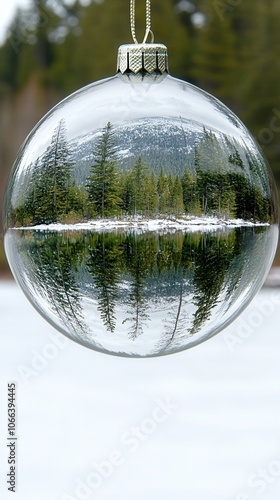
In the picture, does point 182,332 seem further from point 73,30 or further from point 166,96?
point 73,30

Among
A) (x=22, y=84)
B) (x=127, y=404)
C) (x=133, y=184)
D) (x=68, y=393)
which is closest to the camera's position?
(x=133, y=184)

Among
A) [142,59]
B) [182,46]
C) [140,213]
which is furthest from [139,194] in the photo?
[182,46]

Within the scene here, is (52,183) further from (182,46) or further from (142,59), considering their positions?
(182,46)

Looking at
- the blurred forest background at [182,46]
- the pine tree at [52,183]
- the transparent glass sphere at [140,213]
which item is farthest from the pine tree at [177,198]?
the blurred forest background at [182,46]

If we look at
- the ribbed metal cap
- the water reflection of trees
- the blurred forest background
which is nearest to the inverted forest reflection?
the water reflection of trees

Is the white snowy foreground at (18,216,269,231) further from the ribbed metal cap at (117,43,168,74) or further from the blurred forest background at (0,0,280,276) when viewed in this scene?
the blurred forest background at (0,0,280,276)

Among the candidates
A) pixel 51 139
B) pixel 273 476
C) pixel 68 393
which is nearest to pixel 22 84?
pixel 68 393

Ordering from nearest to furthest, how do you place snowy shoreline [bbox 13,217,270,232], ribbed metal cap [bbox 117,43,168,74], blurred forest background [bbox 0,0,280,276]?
snowy shoreline [bbox 13,217,270,232], ribbed metal cap [bbox 117,43,168,74], blurred forest background [bbox 0,0,280,276]
